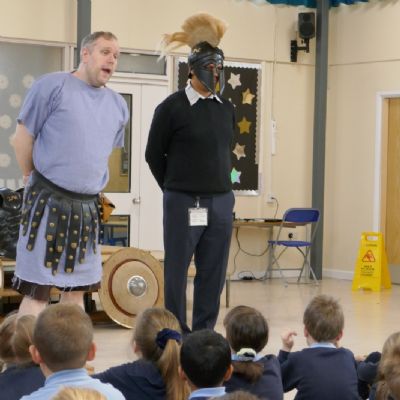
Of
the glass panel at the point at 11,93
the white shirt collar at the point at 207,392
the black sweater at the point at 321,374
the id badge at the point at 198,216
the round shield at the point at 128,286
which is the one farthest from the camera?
the glass panel at the point at 11,93

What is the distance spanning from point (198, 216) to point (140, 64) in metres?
5.36

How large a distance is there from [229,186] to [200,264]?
40 cm

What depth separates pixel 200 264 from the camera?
4.53m

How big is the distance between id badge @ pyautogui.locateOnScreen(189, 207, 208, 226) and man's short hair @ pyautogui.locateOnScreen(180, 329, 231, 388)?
6.10 feet

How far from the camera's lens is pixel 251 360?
3.04 m

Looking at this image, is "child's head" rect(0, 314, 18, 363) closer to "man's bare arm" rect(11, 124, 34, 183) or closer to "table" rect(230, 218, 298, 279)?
"man's bare arm" rect(11, 124, 34, 183)

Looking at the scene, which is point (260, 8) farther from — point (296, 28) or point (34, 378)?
point (34, 378)

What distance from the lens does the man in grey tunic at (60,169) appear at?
3.62 m

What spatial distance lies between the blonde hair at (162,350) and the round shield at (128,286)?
336cm

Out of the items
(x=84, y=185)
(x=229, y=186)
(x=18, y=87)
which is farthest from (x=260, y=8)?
(x=84, y=185)

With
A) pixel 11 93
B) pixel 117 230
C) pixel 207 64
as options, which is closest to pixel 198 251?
pixel 207 64

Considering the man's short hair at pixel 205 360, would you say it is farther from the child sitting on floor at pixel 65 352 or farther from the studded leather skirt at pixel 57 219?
the studded leather skirt at pixel 57 219

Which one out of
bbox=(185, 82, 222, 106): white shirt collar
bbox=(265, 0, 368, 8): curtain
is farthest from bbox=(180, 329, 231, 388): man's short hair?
bbox=(265, 0, 368, 8): curtain

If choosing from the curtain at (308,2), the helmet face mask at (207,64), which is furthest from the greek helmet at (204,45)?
the curtain at (308,2)
